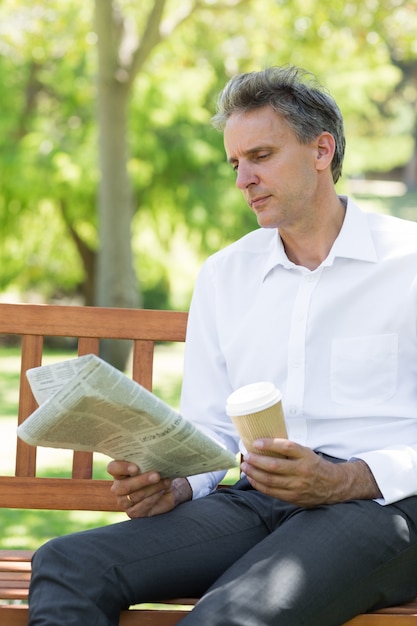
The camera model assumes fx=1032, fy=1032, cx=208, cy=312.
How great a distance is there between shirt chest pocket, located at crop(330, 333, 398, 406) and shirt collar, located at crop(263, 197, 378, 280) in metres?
0.24

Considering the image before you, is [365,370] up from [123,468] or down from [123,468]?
up

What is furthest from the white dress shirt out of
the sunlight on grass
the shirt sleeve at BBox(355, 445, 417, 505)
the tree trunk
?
the tree trunk

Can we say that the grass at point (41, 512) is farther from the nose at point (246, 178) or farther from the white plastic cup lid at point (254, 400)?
the white plastic cup lid at point (254, 400)

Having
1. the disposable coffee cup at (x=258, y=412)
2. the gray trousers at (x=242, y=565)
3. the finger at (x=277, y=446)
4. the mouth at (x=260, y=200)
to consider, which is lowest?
the gray trousers at (x=242, y=565)

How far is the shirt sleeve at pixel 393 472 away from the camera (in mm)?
2602

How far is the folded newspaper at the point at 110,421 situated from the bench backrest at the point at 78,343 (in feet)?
2.44

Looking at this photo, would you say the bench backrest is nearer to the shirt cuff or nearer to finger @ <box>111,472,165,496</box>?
the shirt cuff

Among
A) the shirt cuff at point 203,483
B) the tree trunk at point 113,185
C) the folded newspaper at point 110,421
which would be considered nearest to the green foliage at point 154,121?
the tree trunk at point 113,185

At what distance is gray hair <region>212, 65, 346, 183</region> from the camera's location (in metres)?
2.93

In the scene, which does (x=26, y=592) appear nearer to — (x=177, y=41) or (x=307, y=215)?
(x=307, y=215)

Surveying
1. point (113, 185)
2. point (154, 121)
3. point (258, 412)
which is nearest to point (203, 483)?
point (258, 412)

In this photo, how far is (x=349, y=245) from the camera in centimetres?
292

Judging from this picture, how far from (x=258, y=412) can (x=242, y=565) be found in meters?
0.38

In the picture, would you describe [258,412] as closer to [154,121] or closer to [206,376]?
[206,376]
